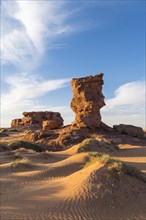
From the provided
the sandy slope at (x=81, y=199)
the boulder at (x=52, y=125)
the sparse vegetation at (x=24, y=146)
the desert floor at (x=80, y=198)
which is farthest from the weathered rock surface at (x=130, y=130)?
the sandy slope at (x=81, y=199)

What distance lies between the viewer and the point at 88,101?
101ft

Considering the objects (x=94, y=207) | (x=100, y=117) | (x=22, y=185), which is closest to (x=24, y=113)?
(x=100, y=117)

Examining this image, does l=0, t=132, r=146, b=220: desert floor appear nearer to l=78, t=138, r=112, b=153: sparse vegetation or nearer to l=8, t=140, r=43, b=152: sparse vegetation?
l=78, t=138, r=112, b=153: sparse vegetation

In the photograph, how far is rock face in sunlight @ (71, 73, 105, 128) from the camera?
3050 centimetres

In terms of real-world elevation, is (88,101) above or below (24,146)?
above

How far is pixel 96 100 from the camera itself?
3073 cm

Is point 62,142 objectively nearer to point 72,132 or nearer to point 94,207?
point 72,132

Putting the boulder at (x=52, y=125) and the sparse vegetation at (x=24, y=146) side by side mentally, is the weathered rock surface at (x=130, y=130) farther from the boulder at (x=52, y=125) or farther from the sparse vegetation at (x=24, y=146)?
the sparse vegetation at (x=24, y=146)

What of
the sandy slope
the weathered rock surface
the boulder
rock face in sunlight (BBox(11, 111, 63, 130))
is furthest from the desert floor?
rock face in sunlight (BBox(11, 111, 63, 130))

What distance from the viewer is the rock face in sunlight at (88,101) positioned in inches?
1201

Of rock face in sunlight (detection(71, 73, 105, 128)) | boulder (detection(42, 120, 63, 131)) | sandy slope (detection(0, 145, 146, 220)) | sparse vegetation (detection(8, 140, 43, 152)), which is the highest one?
rock face in sunlight (detection(71, 73, 105, 128))

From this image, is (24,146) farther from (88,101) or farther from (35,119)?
(35,119)

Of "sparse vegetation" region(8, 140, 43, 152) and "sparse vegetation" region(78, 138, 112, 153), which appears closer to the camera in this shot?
"sparse vegetation" region(78, 138, 112, 153)

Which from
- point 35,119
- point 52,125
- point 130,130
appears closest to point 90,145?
point 130,130
